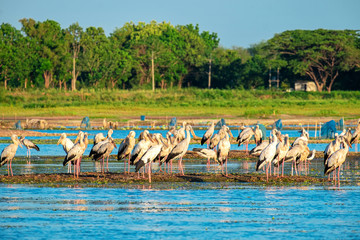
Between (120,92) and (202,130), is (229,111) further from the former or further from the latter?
(202,130)

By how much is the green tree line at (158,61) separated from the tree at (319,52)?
123mm

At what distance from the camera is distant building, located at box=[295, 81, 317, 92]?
85.8 m

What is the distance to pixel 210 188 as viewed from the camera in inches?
693

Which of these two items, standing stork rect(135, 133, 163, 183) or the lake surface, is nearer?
the lake surface

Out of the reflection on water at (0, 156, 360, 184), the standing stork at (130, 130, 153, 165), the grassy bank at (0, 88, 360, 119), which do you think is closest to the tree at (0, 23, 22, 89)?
the grassy bank at (0, 88, 360, 119)

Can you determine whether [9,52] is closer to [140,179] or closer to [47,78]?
[47,78]

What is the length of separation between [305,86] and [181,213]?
74.1 m

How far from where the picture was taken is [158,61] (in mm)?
87938

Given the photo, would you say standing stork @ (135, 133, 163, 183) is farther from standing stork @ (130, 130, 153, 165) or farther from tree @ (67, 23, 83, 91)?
tree @ (67, 23, 83, 91)

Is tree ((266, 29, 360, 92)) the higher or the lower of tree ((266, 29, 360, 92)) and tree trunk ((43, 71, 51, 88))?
the higher

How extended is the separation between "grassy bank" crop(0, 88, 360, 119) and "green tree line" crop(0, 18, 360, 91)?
738cm

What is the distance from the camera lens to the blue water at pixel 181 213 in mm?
12500

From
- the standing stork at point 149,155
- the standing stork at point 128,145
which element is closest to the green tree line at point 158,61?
the standing stork at point 128,145

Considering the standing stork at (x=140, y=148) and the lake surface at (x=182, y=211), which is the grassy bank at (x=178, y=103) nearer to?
the standing stork at (x=140, y=148)
